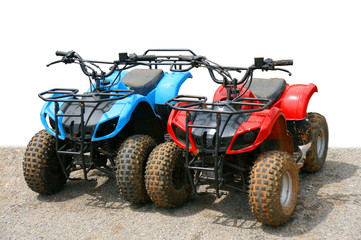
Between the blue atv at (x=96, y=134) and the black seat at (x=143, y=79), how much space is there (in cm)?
35

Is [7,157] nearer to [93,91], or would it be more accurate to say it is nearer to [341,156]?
[93,91]

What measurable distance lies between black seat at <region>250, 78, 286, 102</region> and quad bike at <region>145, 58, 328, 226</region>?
614mm

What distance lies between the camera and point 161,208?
6.20 meters

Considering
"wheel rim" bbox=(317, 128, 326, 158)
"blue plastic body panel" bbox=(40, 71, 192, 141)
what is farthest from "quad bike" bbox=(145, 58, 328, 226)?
"wheel rim" bbox=(317, 128, 326, 158)

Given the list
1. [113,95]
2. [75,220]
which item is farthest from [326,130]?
[75,220]

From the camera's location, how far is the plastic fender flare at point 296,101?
6.65 meters

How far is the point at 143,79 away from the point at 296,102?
2.21 metres

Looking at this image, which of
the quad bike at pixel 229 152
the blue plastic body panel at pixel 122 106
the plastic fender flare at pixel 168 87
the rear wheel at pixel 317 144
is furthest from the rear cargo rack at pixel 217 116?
the rear wheel at pixel 317 144

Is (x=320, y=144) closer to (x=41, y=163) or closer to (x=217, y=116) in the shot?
(x=217, y=116)

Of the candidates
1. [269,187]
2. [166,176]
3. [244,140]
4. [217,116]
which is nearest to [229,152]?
[244,140]

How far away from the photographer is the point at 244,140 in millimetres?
5504

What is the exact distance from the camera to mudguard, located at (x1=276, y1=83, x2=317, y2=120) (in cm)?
665

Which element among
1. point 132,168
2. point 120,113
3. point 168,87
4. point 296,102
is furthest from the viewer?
point 168,87

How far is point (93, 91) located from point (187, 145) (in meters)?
1.80
